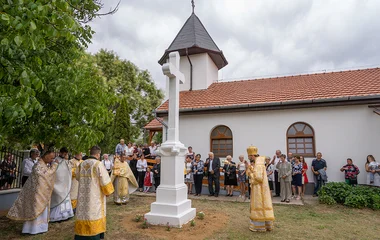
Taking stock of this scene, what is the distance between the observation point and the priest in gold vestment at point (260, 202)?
605 centimetres

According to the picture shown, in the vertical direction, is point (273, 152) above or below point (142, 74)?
below

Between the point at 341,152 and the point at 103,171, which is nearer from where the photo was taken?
the point at 103,171

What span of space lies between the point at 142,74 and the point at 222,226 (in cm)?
2384

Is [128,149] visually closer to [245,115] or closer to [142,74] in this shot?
[245,115]

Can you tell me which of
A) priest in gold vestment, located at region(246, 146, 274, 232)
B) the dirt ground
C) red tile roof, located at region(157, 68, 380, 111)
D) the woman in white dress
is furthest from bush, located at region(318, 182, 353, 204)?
the woman in white dress

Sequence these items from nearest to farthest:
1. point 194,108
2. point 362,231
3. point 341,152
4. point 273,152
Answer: point 362,231
point 341,152
point 273,152
point 194,108

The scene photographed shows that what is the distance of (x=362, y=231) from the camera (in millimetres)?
6344

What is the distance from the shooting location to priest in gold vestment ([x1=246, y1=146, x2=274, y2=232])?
6.05m

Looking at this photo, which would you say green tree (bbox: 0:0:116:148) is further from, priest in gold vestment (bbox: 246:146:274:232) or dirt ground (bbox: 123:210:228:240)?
priest in gold vestment (bbox: 246:146:274:232)

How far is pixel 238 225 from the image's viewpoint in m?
6.59

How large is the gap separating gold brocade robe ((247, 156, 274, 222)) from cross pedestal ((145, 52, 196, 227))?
165 centimetres

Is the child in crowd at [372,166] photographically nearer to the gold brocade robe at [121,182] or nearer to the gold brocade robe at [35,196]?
the gold brocade robe at [121,182]

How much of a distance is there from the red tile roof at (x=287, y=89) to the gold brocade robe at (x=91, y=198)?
8538mm

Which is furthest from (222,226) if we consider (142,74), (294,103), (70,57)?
(142,74)
